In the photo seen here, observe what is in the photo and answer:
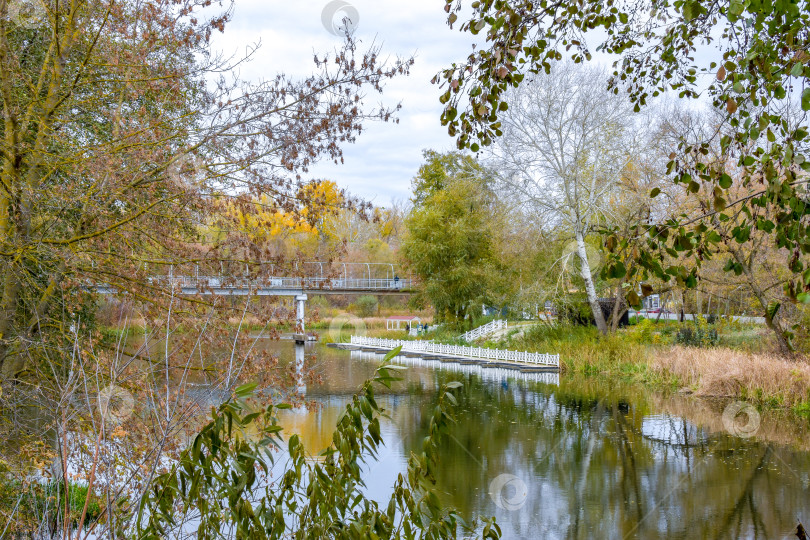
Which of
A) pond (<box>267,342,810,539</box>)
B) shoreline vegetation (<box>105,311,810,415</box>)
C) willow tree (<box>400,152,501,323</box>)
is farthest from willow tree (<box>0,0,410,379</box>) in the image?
willow tree (<box>400,152,501,323</box>)

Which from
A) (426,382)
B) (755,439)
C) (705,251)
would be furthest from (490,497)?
(426,382)

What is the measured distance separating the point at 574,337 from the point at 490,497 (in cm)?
1542

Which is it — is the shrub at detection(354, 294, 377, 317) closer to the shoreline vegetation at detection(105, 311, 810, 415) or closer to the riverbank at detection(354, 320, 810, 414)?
the shoreline vegetation at detection(105, 311, 810, 415)

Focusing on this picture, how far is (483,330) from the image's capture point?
29828 millimetres

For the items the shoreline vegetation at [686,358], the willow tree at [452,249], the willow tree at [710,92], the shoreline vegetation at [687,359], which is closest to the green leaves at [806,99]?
the willow tree at [710,92]

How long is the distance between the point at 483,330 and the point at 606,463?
64.2ft

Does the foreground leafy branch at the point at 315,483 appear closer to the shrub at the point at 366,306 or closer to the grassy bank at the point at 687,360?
the grassy bank at the point at 687,360

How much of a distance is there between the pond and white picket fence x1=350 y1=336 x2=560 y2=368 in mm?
5167

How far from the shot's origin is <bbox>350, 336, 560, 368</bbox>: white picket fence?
22125mm

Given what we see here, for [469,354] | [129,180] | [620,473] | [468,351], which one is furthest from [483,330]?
[129,180]

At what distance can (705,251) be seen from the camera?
3.12 metres

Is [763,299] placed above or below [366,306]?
above

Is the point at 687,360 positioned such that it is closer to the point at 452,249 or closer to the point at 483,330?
the point at 483,330

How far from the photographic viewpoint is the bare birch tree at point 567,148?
65.8 feet
